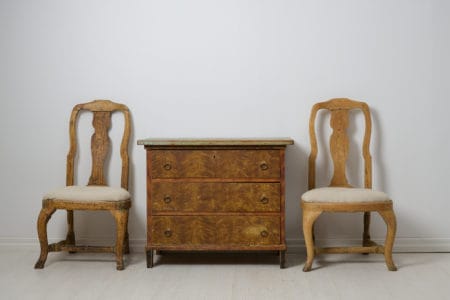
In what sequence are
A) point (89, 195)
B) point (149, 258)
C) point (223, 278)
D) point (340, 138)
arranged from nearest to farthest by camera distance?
point (223, 278), point (89, 195), point (149, 258), point (340, 138)

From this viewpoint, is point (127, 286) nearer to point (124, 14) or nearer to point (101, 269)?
point (101, 269)

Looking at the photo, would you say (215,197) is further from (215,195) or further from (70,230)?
(70,230)

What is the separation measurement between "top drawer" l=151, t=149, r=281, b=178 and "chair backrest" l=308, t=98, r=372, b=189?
19.3 inches

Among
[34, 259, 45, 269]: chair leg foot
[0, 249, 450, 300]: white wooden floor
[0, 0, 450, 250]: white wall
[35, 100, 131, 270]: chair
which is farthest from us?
[0, 0, 450, 250]: white wall

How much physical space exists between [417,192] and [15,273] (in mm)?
2936

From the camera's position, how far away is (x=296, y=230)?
4.26 m

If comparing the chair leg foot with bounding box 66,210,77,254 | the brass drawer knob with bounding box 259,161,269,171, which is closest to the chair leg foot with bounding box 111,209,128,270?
the chair leg foot with bounding box 66,210,77,254

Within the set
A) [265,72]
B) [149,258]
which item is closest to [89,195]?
[149,258]

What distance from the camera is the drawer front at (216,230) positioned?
3.73 m

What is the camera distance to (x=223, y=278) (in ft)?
11.6

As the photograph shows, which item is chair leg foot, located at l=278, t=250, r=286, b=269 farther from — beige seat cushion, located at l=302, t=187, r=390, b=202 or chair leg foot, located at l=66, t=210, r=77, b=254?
chair leg foot, located at l=66, t=210, r=77, b=254

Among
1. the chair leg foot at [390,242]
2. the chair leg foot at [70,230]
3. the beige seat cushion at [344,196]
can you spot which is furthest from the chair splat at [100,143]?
the chair leg foot at [390,242]

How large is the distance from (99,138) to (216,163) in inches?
40.6

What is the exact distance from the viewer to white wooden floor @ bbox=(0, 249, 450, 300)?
3.22 meters
